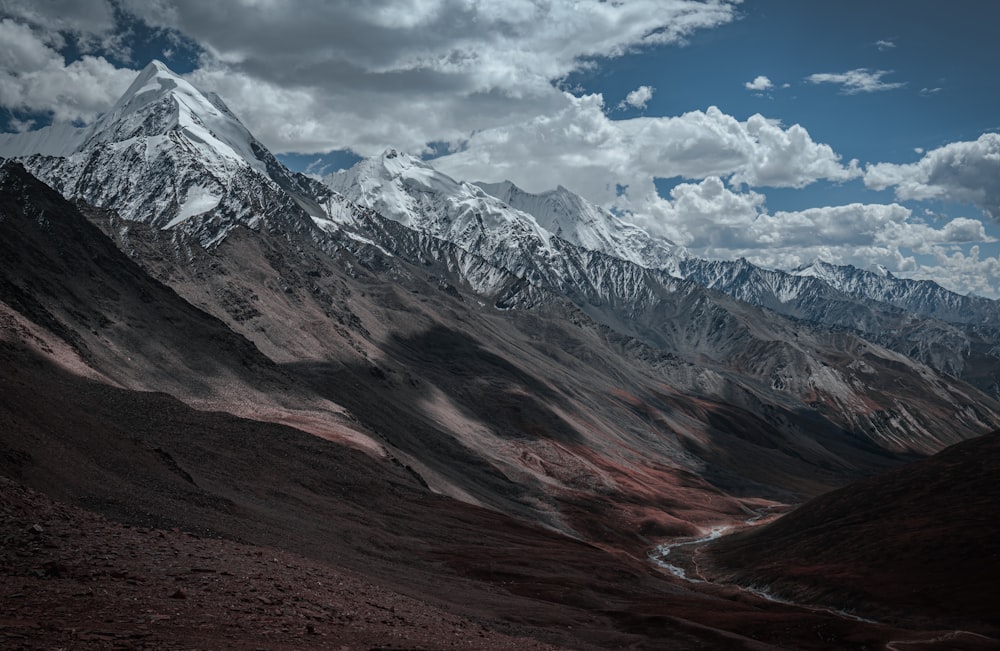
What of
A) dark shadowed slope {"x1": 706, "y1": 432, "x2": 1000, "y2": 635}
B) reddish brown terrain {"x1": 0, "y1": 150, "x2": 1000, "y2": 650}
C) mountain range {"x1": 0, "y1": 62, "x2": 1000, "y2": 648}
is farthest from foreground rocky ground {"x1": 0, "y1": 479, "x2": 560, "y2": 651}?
dark shadowed slope {"x1": 706, "y1": 432, "x2": 1000, "y2": 635}

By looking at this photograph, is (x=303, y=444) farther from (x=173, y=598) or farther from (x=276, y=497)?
(x=173, y=598)

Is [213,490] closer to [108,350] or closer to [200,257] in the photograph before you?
[108,350]

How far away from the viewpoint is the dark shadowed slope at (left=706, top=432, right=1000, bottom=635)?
216ft

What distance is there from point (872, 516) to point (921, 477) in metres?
12.1

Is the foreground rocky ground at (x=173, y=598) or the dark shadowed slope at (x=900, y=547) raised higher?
the dark shadowed slope at (x=900, y=547)

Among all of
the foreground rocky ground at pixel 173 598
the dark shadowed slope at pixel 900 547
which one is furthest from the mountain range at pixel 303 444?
the dark shadowed slope at pixel 900 547

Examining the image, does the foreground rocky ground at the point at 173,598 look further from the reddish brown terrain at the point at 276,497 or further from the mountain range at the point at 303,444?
the mountain range at the point at 303,444

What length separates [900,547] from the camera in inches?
3127

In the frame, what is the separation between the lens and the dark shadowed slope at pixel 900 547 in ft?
216

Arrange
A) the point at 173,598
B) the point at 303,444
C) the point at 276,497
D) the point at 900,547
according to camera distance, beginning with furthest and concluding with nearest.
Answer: the point at 900,547 < the point at 303,444 < the point at 276,497 < the point at 173,598

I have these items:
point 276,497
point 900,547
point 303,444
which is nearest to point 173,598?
point 276,497

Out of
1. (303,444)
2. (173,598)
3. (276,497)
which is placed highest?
(303,444)

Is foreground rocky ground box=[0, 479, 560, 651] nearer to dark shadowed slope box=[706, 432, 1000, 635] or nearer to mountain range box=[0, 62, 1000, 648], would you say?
mountain range box=[0, 62, 1000, 648]

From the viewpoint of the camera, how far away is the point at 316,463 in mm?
74875
